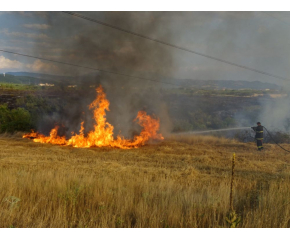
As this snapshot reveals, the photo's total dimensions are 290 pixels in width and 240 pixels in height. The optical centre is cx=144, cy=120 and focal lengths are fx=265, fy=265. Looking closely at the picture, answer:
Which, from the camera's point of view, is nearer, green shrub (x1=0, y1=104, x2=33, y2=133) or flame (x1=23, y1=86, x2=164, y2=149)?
flame (x1=23, y1=86, x2=164, y2=149)

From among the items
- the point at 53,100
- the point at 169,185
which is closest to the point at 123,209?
the point at 169,185

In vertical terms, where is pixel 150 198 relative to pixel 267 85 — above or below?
below

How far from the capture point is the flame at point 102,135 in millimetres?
18547

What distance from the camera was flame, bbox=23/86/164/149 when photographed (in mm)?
18547

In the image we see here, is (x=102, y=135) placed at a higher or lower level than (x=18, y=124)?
higher

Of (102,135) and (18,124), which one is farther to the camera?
(18,124)

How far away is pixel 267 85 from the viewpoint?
7725cm

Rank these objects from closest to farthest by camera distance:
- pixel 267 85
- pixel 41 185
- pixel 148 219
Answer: pixel 148 219, pixel 41 185, pixel 267 85

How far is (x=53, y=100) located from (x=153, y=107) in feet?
74.2

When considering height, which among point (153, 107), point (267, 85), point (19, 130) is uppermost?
point (267, 85)

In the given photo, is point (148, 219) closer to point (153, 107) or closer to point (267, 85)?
point (153, 107)

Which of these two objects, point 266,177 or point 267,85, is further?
point 267,85

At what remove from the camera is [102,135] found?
18703 millimetres

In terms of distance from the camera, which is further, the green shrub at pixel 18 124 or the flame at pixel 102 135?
the green shrub at pixel 18 124
